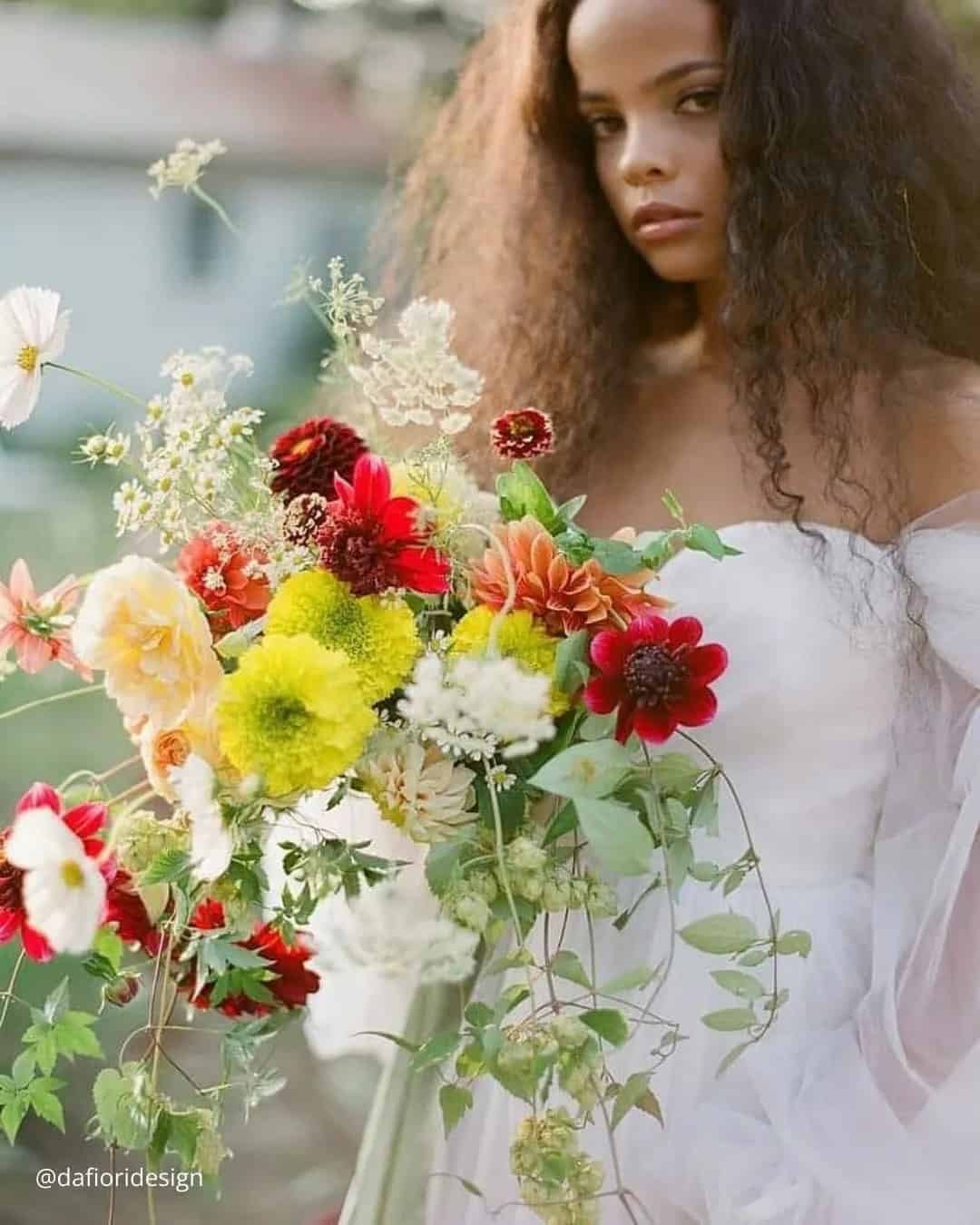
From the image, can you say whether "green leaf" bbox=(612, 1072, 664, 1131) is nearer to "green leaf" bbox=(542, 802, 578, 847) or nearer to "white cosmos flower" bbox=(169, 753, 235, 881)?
"green leaf" bbox=(542, 802, 578, 847)

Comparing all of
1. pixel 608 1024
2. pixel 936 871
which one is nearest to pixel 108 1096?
pixel 608 1024

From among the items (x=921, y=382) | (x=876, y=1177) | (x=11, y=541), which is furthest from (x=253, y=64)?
(x=876, y=1177)

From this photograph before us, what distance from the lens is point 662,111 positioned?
1.02 metres

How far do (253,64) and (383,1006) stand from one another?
131cm

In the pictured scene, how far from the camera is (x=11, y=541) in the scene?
1706 millimetres

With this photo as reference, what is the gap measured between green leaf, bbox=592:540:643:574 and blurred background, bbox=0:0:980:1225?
836mm

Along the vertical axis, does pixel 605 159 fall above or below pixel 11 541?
above

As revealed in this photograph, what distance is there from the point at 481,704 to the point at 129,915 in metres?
0.25

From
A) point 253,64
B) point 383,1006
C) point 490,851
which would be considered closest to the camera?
point 490,851

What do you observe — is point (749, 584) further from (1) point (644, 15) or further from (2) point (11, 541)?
(2) point (11, 541)

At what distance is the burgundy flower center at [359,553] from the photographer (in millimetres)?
740

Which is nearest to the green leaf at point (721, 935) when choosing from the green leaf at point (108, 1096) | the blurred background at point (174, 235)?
the green leaf at point (108, 1096)

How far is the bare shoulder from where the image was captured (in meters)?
0.97

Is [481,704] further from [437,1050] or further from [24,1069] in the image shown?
[24,1069]
